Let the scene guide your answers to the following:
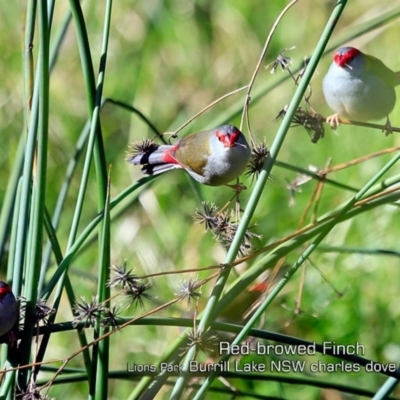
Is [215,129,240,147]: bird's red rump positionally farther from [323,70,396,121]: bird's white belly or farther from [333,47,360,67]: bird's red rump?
[333,47,360,67]: bird's red rump

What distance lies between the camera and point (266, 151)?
4.68 ft

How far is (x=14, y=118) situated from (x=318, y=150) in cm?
161

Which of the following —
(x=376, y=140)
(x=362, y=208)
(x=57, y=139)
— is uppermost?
(x=57, y=139)

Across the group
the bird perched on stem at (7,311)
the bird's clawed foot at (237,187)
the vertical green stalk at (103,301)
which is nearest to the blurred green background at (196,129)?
the bird's clawed foot at (237,187)

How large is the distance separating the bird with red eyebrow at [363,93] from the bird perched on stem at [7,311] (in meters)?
0.98

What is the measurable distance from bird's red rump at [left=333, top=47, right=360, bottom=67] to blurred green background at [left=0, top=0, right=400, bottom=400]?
384 millimetres

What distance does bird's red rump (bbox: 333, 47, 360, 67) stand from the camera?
85.5 inches

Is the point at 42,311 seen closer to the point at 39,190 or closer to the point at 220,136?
the point at 39,190

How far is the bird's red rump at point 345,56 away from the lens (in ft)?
7.13

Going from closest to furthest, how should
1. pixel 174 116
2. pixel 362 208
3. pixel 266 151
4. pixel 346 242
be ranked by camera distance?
pixel 266 151, pixel 362 208, pixel 346 242, pixel 174 116

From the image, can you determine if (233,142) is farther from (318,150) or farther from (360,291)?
(318,150)

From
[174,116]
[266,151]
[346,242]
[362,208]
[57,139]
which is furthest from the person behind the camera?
[174,116]

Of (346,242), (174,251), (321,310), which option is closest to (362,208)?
(321,310)

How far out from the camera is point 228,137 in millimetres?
1653
